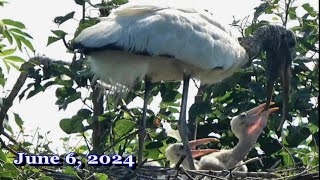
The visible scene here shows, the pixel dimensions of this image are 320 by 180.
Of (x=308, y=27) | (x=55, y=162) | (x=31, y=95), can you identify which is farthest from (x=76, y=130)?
(x=308, y=27)

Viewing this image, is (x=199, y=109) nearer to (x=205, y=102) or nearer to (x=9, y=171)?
(x=205, y=102)

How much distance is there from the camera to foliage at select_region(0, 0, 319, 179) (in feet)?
25.9

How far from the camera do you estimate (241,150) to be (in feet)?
25.9

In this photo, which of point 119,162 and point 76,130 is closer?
point 119,162

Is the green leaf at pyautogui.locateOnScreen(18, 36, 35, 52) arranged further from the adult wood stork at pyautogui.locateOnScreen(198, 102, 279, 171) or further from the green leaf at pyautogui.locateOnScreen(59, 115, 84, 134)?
the adult wood stork at pyautogui.locateOnScreen(198, 102, 279, 171)

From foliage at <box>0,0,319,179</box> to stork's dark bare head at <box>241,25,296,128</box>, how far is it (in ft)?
0.24

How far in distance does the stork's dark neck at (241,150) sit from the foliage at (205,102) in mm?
126

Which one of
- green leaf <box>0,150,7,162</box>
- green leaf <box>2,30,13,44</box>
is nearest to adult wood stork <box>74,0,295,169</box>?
green leaf <box>2,30,13,44</box>

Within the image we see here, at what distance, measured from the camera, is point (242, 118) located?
8.05m

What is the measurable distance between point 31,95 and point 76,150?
0.70m

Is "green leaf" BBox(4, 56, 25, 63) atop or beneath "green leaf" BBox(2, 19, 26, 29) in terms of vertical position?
beneath

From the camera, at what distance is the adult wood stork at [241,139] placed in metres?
7.80

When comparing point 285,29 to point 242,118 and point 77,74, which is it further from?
point 77,74

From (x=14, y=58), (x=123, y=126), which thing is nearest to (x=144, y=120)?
(x=123, y=126)
